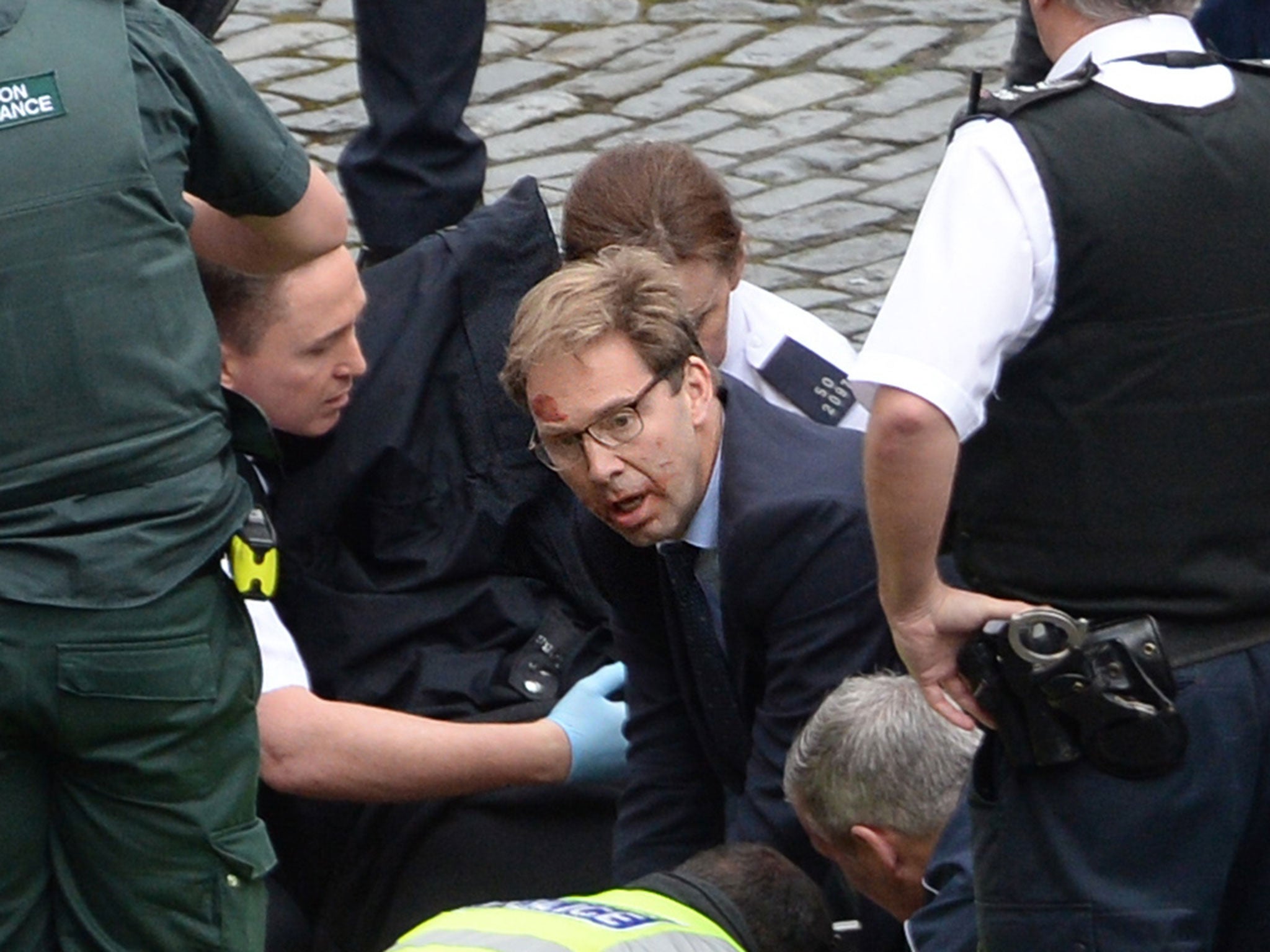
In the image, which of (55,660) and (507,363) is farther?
(507,363)

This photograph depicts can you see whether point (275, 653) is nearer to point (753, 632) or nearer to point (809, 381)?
point (753, 632)

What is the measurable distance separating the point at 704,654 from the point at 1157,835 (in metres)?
0.89

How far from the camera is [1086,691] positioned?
7.26 feet

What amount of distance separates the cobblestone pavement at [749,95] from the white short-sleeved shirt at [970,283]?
9.33 ft

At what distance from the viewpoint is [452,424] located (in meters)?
3.52

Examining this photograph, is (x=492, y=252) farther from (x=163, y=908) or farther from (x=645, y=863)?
(x=163, y=908)

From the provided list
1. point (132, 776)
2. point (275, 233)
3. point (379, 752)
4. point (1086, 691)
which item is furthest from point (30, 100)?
point (1086, 691)

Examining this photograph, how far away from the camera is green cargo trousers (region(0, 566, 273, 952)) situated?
100 inches

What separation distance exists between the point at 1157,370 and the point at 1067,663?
0.94ft

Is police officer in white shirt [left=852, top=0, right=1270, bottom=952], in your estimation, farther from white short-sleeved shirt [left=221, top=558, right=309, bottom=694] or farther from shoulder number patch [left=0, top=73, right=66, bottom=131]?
white short-sleeved shirt [left=221, top=558, right=309, bottom=694]

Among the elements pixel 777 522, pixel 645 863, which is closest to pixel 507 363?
pixel 777 522

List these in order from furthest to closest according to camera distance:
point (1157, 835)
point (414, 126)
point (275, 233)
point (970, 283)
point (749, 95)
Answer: point (749, 95)
point (414, 126)
point (275, 233)
point (1157, 835)
point (970, 283)

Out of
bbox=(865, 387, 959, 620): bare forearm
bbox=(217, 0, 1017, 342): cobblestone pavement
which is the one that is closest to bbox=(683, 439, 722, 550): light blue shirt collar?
bbox=(865, 387, 959, 620): bare forearm

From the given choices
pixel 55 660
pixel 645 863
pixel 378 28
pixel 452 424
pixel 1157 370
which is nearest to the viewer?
pixel 1157 370
